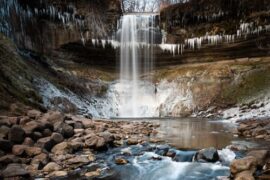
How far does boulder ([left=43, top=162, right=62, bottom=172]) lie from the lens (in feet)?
30.3

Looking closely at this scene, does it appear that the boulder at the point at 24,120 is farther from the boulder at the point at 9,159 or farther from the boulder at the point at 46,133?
the boulder at the point at 9,159

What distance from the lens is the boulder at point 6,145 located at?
32.5 ft

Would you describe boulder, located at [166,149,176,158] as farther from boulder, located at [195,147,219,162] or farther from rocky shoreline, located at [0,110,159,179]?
rocky shoreline, located at [0,110,159,179]

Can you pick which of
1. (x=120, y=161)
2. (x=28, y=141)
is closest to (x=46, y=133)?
(x=28, y=141)

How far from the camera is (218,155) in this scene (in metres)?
10.5

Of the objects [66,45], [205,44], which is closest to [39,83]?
[66,45]

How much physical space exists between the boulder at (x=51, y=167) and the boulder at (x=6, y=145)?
164 cm

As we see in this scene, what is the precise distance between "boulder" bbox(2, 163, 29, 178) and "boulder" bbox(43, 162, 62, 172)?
0.78 meters

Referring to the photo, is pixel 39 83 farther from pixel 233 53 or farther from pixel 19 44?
pixel 233 53

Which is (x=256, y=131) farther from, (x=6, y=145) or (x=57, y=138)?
(x=6, y=145)

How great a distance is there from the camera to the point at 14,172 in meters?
8.42

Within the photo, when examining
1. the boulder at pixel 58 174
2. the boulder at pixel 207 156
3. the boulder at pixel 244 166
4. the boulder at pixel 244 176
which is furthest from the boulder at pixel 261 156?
the boulder at pixel 58 174

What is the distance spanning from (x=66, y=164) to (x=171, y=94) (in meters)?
23.6

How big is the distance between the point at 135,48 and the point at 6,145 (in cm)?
2692
